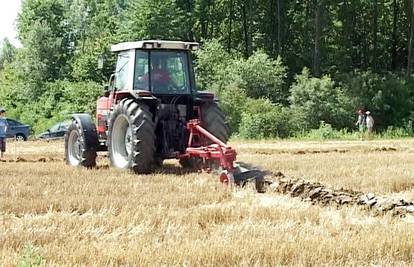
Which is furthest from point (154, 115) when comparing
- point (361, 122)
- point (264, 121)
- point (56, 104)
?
point (56, 104)

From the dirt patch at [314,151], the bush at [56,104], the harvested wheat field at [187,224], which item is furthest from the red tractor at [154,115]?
the bush at [56,104]

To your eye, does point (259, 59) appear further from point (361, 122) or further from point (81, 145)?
point (81, 145)

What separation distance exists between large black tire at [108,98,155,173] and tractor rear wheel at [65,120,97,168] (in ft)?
2.70

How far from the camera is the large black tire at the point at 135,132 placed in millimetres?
12461

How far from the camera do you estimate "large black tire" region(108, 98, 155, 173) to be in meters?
12.5

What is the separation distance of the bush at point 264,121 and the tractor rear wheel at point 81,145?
651 inches

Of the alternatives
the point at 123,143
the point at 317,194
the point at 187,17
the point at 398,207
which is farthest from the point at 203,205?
the point at 187,17

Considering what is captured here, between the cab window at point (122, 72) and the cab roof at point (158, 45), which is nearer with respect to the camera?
the cab roof at point (158, 45)

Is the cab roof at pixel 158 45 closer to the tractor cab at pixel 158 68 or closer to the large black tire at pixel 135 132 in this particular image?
the tractor cab at pixel 158 68

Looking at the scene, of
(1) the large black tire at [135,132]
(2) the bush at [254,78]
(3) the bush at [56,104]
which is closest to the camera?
(1) the large black tire at [135,132]

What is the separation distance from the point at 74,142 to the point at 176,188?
545cm

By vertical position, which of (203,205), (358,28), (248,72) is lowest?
(203,205)

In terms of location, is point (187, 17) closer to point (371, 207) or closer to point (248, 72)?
point (248, 72)

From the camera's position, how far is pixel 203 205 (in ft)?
29.3
